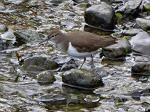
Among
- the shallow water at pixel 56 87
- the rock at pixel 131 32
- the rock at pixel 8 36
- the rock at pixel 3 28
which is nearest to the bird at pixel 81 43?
the shallow water at pixel 56 87

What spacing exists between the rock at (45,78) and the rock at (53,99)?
0.63m

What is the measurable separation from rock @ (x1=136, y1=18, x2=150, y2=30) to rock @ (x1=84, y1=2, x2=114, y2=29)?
65 cm

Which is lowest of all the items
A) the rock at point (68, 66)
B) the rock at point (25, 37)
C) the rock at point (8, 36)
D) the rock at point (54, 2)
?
the rock at point (54, 2)

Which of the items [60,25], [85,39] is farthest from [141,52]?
[60,25]

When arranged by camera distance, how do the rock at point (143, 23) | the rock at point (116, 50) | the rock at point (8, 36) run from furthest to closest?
the rock at point (143, 23)
the rock at point (8, 36)
the rock at point (116, 50)

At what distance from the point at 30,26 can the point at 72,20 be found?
114 cm

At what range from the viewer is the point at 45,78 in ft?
32.9

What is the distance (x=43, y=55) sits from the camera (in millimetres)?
11469

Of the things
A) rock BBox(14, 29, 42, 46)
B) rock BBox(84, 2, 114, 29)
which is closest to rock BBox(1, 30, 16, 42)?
rock BBox(14, 29, 42, 46)

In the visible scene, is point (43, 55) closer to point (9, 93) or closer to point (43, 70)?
point (43, 70)

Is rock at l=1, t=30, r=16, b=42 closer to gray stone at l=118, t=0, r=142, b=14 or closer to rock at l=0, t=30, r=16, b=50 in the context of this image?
rock at l=0, t=30, r=16, b=50

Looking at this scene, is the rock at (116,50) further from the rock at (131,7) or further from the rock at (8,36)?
the rock at (131,7)

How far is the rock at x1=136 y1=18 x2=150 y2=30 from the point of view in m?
12.8

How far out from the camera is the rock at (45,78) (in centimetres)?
1002
